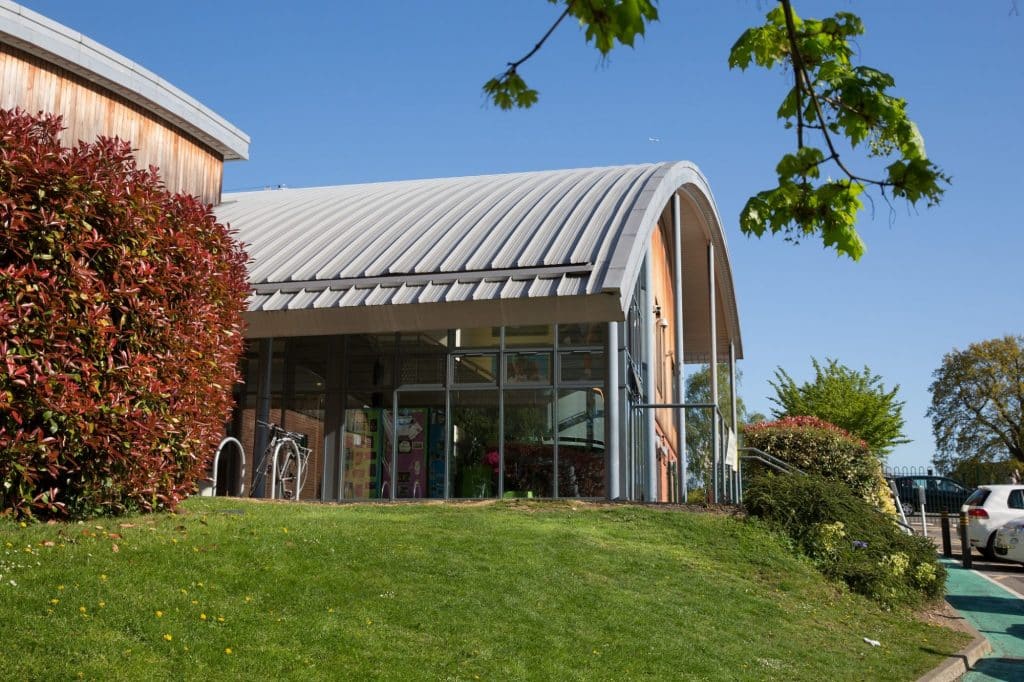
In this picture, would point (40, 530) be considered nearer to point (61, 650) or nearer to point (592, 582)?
point (61, 650)

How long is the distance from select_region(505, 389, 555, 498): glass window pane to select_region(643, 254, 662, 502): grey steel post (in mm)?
2679

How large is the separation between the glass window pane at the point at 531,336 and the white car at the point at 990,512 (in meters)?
8.71

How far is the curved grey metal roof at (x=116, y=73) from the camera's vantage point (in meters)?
18.6

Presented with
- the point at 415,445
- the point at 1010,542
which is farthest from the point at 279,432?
the point at 1010,542

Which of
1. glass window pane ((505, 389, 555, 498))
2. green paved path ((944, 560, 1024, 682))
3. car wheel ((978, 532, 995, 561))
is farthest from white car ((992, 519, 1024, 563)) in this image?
glass window pane ((505, 389, 555, 498))

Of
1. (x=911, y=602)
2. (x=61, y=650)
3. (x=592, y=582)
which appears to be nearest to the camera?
(x=61, y=650)

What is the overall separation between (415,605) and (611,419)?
9366 mm

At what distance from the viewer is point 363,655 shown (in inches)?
286

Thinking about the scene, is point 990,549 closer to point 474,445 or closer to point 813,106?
point 474,445

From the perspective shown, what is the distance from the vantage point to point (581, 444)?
17625 millimetres

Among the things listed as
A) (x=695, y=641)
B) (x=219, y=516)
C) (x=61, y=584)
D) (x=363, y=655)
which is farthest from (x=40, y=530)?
(x=695, y=641)

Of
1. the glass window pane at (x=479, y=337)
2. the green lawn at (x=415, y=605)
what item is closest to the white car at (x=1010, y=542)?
the green lawn at (x=415, y=605)

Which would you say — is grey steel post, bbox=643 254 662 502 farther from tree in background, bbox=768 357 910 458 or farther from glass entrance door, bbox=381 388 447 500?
tree in background, bbox=768 357 910 458

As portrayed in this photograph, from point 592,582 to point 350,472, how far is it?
9.84 m
